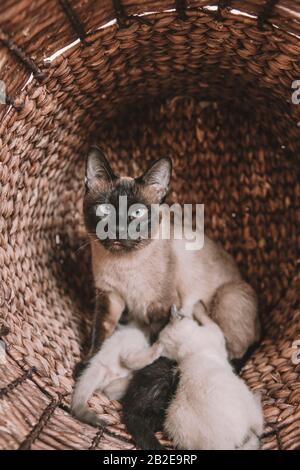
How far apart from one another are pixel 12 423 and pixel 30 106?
3.14 feet

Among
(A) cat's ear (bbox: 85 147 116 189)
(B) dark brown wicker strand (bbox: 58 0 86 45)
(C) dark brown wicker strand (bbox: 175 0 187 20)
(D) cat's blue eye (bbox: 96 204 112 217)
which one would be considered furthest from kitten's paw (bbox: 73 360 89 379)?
(C) dark brown wicker strand (bbox: 175 0 187 20)

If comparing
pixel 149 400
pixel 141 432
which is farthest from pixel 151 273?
pixel 141 432

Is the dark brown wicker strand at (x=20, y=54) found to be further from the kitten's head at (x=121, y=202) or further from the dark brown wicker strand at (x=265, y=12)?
the dark brown wicker strand at (x=265, y=12)

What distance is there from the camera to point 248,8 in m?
1.54

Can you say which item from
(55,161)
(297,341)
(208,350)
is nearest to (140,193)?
(55,161)

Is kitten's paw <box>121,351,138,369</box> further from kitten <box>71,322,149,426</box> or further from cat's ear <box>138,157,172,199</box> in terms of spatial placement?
cat's ear <box>138,157,172,199</box>

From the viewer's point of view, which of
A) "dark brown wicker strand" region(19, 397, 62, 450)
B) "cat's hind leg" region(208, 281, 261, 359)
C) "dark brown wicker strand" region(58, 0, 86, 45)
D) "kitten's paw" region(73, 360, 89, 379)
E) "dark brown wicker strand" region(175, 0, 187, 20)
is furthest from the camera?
"cat's hind leg" region(208, 281, 261, 359)

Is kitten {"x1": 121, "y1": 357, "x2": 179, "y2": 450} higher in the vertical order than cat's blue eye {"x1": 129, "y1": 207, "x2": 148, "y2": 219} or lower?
lower

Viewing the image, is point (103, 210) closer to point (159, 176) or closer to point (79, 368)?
point (159, 176)

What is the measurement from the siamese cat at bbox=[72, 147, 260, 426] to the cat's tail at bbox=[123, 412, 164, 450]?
344 mm

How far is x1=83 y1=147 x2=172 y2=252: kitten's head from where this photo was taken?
176 cm

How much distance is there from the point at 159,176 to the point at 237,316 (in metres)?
0.60

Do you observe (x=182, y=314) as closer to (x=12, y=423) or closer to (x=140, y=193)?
(x=140, y=193)

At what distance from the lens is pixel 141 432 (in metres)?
1.51
